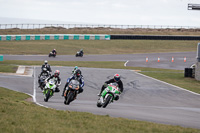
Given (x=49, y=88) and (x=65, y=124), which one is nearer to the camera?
(x=65, y=124)

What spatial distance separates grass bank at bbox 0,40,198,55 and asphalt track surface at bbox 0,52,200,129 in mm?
33057

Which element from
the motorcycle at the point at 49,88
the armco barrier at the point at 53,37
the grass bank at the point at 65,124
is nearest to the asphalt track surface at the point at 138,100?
the motorcycle at the point at 49,88

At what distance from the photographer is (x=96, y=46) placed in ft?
242

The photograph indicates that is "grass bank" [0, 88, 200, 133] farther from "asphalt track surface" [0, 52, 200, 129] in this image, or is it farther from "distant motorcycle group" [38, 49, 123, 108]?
"distant motorcycle group" [38, 49, 123, 108]

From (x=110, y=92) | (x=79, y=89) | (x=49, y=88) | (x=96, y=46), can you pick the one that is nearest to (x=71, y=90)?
(x=79, y=89)

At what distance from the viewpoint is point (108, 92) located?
16.5 m

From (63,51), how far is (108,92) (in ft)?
165

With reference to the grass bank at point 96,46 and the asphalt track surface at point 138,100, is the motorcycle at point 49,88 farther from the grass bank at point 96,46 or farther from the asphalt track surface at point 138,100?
the grass bank at point 96,46

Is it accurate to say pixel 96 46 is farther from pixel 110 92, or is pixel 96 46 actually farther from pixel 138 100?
pixel 110 92

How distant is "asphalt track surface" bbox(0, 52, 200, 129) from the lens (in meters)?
15.6

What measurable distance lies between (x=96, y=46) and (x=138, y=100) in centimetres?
5274

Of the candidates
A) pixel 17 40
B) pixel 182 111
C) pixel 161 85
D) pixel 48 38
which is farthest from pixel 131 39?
pixel 182 111

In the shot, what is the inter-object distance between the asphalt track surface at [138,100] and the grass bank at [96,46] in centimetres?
3306

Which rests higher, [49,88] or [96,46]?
[96,46]
